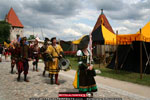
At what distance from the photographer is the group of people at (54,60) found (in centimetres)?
443

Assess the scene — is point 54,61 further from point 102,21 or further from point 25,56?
point 102,21

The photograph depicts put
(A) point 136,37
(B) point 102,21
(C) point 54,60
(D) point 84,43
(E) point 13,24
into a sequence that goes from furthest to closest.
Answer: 1. (E) point 13,24
2. (B) point 102,21
3. (A) point 136,37
4. (C) point 54,60
5. (D) point 84,43

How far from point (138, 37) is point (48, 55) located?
5.34 m

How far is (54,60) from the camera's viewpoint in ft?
22.6

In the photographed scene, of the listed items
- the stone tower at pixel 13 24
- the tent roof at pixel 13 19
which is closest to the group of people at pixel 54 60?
the stone tower at pixel 13 24

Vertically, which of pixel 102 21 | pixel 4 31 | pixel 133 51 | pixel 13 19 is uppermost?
pixel 13 19

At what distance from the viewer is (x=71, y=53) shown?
79.3 ft

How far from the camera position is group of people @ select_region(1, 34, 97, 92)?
14.5ft

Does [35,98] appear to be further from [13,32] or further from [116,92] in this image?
[13,32]

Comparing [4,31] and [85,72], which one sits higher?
[4,31]

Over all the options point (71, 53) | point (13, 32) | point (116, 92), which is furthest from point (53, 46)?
point (13, 32)

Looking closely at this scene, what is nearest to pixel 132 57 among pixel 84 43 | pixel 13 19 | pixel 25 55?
pixel 25 55

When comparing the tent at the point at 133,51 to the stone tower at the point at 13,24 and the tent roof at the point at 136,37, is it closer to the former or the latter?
the tent roof at the point at 136,37

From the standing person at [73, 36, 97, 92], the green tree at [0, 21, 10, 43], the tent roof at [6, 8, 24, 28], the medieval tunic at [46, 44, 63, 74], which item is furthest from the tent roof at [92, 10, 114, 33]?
the tent roof at [6, 8, 24, 28]
